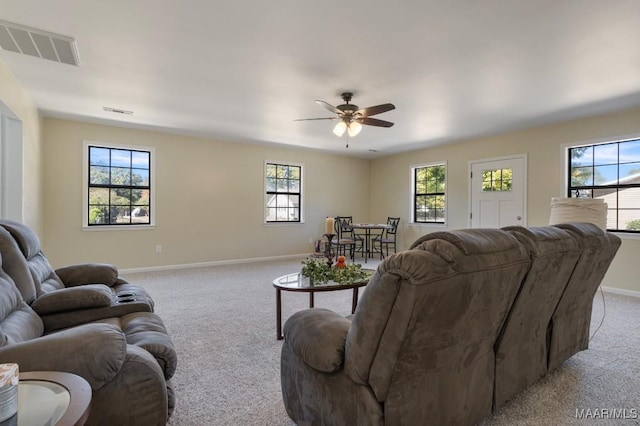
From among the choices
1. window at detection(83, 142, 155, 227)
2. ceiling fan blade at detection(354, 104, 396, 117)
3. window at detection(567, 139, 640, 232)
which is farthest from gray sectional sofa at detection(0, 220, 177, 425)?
window at detection(567, 139, 640, 232)

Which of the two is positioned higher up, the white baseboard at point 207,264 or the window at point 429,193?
the window at point 429,193

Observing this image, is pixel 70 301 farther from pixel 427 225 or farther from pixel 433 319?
pixel 427 225

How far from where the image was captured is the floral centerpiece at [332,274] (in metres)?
2.85

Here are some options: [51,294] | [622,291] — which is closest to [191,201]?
[51,294]

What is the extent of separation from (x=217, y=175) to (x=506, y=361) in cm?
558

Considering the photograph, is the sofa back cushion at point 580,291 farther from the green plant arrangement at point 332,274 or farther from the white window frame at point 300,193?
the white window frame at point 300,193

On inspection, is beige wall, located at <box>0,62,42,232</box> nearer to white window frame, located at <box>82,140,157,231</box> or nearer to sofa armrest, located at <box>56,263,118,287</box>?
white window frame, located at <box>82,140,157,231</box>

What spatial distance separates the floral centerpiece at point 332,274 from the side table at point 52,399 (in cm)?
198

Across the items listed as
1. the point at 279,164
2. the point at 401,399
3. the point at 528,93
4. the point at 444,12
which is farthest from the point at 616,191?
the point at 279,164

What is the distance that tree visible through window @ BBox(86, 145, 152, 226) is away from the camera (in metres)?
5.29

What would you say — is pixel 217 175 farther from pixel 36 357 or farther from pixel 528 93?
pixel 36 357

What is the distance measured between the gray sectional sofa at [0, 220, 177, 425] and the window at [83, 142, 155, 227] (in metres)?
3.14

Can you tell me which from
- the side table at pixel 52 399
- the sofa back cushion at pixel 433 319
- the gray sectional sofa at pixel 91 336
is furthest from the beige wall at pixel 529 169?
the side table at pixel 52 399

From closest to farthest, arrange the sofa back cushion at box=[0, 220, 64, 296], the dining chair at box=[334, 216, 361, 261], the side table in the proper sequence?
the side table, the sofa back cushion at box=[0, 220, 64, 296], the dining chair at box=[334, 216, 361, 261]
